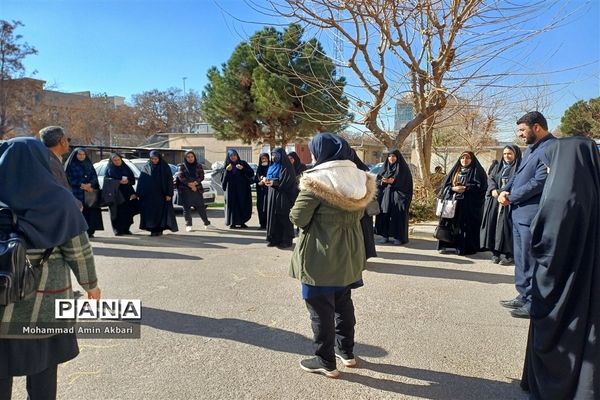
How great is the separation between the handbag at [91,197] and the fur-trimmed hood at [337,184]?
6.15 meters

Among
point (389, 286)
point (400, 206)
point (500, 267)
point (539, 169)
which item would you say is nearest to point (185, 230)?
point (400, 206)

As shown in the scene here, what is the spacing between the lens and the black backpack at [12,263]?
1772 millimetres

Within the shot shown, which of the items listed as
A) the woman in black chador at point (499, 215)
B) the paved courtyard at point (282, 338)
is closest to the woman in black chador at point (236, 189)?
the paved courtyard at point (282, 338)

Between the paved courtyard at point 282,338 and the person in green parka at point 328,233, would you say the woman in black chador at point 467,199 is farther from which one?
the person in green parka at point 328,233

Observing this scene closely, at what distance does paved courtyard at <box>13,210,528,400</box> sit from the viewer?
2836 millimetres

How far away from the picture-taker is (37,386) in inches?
81.3

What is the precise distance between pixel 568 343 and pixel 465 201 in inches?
191

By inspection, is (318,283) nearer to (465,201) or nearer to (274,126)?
(465,201)

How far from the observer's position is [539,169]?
13.2 feet

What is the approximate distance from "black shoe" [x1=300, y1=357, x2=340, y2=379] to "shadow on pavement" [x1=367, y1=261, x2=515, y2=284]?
3002mm

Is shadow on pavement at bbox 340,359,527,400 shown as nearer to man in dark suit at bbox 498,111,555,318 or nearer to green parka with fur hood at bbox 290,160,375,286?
green parka with fur hood at bbox 290,160,375,286

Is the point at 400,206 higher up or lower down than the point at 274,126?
lower down

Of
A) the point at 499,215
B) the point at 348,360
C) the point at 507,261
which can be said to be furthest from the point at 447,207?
the point at 348,360

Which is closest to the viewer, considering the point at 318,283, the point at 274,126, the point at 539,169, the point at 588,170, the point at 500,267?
the point at 588,170
